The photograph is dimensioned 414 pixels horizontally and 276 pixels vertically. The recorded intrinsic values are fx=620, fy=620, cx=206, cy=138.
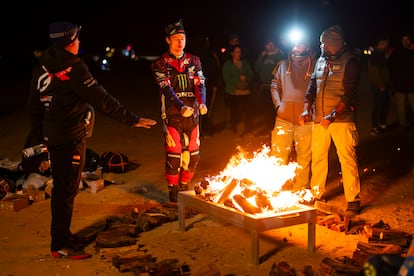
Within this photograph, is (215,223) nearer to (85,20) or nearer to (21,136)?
(21,136)

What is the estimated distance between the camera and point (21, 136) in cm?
1448

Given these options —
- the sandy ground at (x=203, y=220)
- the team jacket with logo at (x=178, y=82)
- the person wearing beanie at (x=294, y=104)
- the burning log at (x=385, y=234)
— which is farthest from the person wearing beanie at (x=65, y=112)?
the burning log at (x=385, y=234)

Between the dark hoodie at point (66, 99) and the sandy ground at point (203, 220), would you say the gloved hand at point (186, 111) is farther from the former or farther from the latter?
the dark hoodie at point (66, 99)

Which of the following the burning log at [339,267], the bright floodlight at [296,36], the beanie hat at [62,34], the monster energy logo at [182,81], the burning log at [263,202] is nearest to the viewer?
the burning log at [339,267]

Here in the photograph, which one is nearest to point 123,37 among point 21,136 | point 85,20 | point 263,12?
point 85,20

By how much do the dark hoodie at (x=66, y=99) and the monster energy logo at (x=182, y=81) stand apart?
1.73 meters

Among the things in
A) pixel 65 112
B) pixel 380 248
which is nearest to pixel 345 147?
pixel 380 248

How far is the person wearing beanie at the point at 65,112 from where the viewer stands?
6250 mm

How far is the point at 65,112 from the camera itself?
6355 millimetres

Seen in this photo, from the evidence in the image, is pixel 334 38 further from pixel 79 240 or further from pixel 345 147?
pixel 79 240

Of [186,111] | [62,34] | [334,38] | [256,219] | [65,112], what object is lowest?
[256,219]

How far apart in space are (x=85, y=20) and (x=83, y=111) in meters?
63.1

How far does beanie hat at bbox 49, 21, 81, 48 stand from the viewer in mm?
6270

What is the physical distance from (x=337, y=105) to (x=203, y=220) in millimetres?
2231
